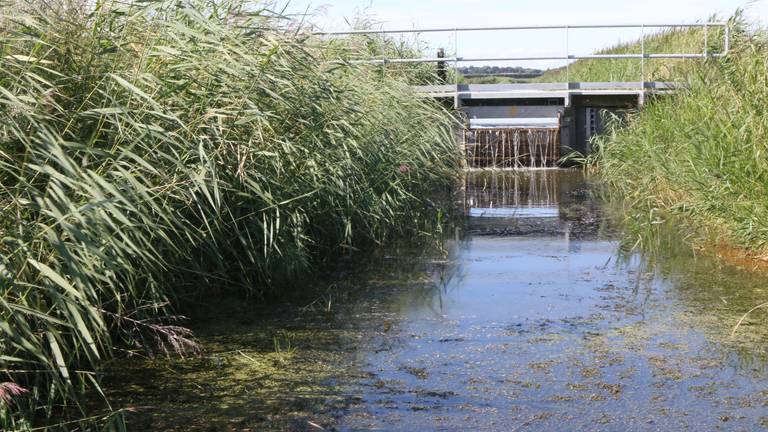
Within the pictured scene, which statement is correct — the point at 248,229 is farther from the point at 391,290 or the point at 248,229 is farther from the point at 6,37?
the point at 6,37

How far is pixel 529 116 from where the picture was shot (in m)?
18.4

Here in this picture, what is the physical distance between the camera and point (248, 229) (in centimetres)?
592

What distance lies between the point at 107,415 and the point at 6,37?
1.66 m

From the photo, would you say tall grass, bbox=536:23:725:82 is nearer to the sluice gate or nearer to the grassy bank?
the sluice gate

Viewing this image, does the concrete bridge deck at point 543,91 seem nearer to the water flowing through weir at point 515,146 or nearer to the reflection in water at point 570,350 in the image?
the water flowing through weir at point 515,146

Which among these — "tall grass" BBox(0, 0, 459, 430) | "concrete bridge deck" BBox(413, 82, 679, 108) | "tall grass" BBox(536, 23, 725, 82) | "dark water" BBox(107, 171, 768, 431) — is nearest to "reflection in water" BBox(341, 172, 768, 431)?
"dark water" BBox(107, 171, 768, 431)

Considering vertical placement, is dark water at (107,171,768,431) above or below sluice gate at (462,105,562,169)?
below

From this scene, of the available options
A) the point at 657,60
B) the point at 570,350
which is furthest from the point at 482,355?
the point at 657,60

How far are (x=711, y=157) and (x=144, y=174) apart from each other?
16.1 ft

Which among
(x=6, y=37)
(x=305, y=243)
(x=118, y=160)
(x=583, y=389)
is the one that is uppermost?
(x=6, y=37)

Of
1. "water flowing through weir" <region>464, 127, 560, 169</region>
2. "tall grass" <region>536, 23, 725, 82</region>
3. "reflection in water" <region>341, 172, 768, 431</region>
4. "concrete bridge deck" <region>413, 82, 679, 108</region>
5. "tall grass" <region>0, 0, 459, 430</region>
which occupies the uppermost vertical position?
"tall grass" <region>536, 23, 725, 82</region>

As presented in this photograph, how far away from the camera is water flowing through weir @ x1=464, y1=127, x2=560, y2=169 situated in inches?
709

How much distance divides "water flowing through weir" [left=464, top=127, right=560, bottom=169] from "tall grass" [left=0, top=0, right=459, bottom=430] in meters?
10.4

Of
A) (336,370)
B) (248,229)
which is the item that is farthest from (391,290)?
(336,370)
